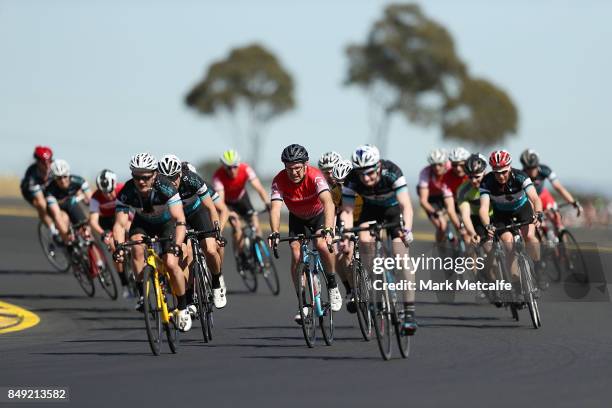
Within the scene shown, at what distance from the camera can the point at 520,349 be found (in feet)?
42.1

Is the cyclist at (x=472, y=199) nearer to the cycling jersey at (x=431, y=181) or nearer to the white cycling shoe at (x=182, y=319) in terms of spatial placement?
the cycling jersey at (x=431, y=181)

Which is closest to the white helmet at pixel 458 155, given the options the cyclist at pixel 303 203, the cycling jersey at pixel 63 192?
the cyclist at pixel 303 203

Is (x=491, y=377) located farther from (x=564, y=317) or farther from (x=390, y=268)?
(x=564, y=317)

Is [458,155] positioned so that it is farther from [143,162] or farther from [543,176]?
[143,162]

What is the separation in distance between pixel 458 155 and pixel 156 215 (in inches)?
236

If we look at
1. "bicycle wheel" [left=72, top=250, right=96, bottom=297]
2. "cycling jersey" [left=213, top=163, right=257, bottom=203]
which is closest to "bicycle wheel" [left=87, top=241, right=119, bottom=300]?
"bicycle wheel" [left=72, top=250, right=96, bottom=297]

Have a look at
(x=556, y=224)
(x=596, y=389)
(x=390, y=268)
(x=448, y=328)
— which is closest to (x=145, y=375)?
(x=390, y=268)

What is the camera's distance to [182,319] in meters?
13.1

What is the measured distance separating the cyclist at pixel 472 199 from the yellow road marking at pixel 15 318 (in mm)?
5414

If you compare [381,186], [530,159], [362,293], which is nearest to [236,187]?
[530,159]

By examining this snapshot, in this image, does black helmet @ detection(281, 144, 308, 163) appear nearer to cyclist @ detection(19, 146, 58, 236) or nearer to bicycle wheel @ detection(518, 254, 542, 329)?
bicycle wheel @ detection(518, 254, 542, 329)

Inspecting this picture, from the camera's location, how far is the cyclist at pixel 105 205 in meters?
17.5

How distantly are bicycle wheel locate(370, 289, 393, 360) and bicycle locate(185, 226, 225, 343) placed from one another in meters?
2.40

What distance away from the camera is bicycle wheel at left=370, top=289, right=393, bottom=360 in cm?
1191
